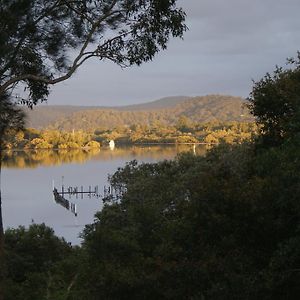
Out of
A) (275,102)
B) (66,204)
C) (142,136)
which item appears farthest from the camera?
(142,136)

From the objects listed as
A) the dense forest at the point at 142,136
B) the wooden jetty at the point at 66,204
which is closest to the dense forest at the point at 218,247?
the wooden jetty at the point at 66,204

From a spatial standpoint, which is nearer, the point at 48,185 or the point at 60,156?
the point at 48,185

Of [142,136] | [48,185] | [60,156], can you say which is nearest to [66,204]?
[48,185]

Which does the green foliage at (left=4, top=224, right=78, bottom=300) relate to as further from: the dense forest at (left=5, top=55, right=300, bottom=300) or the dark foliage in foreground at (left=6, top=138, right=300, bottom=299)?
the dark foliage in foreground at (left=6, top=138, right=300, bottom=299)

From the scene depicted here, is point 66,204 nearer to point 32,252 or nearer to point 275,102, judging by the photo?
point 32,252

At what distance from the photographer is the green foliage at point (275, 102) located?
39.0 ft

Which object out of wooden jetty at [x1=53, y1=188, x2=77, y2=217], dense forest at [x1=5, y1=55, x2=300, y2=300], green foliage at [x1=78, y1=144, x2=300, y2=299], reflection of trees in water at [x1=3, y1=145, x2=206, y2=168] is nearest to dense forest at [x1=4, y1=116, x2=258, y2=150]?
reflection of trees in water at [x1=3, y1=145, x2=206, y2=168]

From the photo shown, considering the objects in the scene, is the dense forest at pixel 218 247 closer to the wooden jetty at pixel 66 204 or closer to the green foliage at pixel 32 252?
the green foliage at pixel 32 252

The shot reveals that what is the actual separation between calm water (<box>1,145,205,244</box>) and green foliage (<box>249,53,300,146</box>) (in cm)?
637

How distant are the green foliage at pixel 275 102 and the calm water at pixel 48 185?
6.37 meters

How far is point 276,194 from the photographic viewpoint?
8594mm

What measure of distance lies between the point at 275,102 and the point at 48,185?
67.6 metres

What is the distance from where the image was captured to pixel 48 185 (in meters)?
77.0

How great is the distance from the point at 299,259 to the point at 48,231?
40.4 feet
